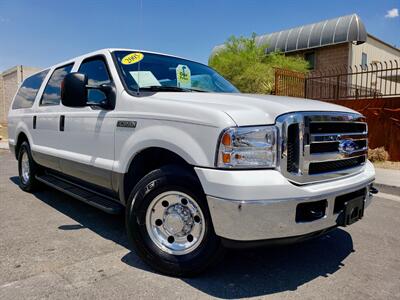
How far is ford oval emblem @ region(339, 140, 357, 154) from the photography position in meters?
3.02

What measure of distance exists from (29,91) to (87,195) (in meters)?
2.84

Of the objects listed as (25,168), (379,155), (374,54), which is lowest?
(379,155)

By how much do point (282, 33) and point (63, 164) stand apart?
22.8m

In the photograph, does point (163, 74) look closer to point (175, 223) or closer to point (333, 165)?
point (175, 223)

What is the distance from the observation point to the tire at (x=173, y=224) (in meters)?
2.76

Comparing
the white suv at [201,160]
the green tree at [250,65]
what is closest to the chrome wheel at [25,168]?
the white suv at [201,160]

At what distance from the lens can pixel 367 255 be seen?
346 centimetres

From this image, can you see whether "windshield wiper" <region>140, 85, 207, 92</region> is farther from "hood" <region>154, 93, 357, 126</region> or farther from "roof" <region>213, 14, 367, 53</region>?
"roof" <region>213, 14, 367, 53</region>

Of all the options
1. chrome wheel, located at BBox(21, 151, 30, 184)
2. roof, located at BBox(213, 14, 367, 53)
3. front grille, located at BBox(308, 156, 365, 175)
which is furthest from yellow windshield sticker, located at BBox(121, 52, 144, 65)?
roof, located at BBox(213, 14, 367, 53)

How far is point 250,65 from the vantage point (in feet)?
61.1

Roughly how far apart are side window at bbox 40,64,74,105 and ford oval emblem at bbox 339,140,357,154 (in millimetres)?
3390

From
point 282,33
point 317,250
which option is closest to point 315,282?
point 317,250

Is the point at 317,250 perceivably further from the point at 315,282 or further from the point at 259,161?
the point at 259,161

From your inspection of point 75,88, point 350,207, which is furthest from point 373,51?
point 75,88
